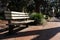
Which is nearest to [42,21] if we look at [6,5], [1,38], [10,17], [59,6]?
[10,17]

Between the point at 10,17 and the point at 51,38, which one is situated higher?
the point at 10,17

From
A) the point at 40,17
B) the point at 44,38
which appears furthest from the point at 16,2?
the point at 44,38

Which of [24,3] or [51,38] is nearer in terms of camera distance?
[51,38]

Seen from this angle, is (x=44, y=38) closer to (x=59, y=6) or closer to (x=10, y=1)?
(x=10, y=1)

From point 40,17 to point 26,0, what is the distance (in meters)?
6.91

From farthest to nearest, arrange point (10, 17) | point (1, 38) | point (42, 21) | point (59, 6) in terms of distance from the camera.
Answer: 1. point (59, 6)
2. point (42, 21)
3. point (10, 17)
4. point (1, 38)

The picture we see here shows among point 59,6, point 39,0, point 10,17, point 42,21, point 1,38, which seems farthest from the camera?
point 59,6

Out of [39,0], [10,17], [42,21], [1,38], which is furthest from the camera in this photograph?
[39,0]

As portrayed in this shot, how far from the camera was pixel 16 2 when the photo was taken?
19422 mm

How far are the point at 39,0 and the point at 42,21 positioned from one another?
21.4 ft

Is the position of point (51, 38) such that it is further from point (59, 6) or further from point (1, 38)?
point (59, 6)

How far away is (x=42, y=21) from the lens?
13.0 meters

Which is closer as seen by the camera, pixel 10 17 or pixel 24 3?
pixel 10 17

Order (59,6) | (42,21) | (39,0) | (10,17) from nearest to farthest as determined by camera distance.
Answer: (10,17)
(42,21)
(39,0)
(59,6)
